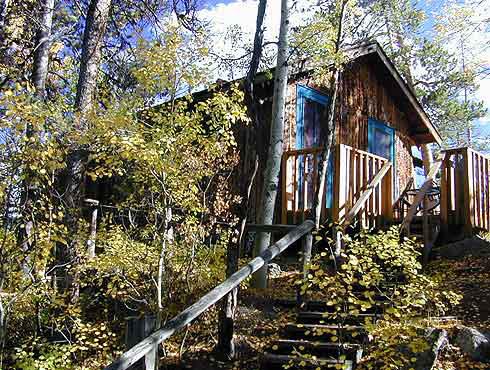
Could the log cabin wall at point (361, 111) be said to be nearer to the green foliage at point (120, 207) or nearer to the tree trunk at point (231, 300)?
the green foliage at point (120, 207)

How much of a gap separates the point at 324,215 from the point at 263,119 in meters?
2.61

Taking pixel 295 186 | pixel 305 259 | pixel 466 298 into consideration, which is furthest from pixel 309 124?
pixel 305 259

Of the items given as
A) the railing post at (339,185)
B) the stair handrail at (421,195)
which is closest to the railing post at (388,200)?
the stair handrail at (421,195)

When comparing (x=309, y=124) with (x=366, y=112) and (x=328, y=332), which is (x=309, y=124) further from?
(x=328, y=332)

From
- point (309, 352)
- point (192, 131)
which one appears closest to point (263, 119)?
point (192, 131)

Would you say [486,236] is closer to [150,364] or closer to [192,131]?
[192,131]

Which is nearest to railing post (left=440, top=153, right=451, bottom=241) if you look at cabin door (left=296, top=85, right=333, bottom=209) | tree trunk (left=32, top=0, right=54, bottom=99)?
cabin door (left=296, top=85, right=333, bottom=209)

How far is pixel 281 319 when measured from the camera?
582 cm

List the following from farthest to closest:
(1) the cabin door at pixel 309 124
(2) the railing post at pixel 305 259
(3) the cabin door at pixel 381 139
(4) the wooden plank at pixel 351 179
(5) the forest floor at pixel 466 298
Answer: (3) the cabin door at pixel 381 139 → (1) the cabin door at pixel 309 124 → (4) the wooden plank at pixel 351 179 → (2) the railing post at pixel 305 259 → (5) the forest floor at pixel 466 298

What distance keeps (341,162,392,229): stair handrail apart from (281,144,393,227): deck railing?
76mm

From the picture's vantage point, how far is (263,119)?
9922mm

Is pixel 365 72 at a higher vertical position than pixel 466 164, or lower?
higher

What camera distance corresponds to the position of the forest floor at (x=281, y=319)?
4.97 meters

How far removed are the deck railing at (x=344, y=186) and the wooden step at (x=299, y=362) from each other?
11.3 feet
